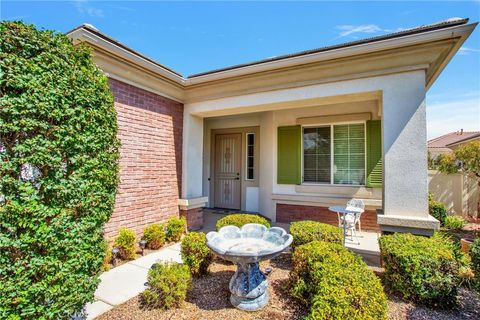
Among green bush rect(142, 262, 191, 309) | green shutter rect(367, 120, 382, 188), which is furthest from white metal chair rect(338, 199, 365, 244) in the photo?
green bush rect(142, 262, 191, 309)

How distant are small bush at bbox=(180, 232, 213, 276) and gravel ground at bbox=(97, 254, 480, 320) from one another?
1.00ft

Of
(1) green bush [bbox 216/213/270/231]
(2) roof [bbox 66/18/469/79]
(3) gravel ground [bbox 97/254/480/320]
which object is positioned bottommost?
(3) gravel ground [bbox 97/254/480/320]

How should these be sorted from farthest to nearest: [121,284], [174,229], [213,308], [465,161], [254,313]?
[465,161] < [174,229] < [121,284] < [213,308] < [254,313]

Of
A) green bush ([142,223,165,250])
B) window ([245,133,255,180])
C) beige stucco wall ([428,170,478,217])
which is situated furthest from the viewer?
window ([245,133,255,180])

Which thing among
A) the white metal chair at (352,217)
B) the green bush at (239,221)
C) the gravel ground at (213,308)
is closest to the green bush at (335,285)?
the gravel ground at (213,308)

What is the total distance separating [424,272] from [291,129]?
16.8ft

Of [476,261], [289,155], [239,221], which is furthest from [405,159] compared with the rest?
[289,155]

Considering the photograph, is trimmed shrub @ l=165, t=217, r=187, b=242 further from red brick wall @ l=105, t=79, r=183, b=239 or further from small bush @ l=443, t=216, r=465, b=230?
small bush @ l=443, t=216, r=465, b=230

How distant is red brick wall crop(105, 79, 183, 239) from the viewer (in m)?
4.83

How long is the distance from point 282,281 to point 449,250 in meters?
2.45

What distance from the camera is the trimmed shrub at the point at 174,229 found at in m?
5.59

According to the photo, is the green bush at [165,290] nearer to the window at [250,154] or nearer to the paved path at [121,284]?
the paved path at [121,284]

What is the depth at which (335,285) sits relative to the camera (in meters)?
2.38

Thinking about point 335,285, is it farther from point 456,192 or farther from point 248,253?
point 456,192
